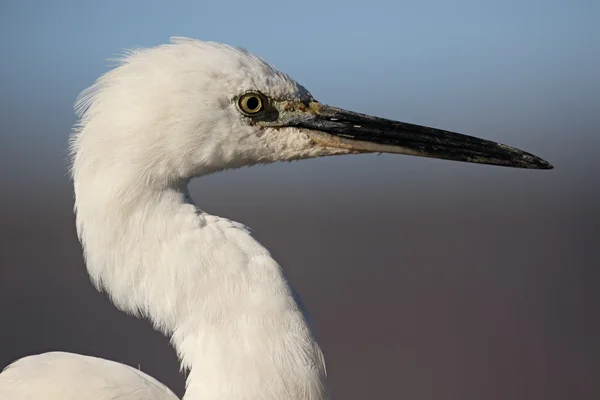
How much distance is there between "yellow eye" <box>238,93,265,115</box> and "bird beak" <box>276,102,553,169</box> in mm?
116

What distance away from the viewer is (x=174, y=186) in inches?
101

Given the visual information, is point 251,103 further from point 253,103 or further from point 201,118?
point 201,118

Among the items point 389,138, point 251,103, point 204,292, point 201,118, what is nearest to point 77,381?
point 204,292

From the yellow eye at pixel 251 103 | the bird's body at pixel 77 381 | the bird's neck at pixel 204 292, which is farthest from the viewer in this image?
the bird's body at pixel 77 381

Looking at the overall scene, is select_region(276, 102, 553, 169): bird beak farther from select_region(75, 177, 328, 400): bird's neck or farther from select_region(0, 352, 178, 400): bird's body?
select_region(0, 352, 178, 400): bird's body

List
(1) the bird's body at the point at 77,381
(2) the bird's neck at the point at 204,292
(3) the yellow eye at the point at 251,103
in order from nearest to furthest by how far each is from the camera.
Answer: (2) the bird's neck at the point at 204,292
(3) the yellow eye at the point at 251,103
(1) the bird's body at the point at 77,381

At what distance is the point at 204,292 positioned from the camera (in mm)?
2422

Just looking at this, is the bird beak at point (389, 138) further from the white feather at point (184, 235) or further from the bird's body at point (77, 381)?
the bird's body at point (77, 381)

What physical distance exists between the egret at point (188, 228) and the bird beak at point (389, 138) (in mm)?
242

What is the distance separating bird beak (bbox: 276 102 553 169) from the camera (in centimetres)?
284

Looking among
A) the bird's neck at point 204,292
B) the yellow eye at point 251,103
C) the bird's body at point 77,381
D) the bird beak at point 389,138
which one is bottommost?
the bird's body at point 77,381

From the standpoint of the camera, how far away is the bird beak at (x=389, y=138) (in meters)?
2.84

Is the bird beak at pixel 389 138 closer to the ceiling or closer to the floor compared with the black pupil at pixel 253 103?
closer to the floor

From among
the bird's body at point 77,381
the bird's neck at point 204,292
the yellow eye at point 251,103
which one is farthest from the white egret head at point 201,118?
the bird's body at point 77,381
